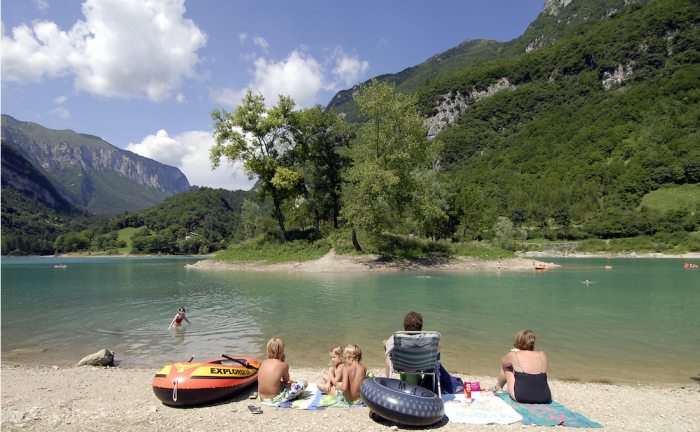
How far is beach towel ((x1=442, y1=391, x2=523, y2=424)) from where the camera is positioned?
16.6ft

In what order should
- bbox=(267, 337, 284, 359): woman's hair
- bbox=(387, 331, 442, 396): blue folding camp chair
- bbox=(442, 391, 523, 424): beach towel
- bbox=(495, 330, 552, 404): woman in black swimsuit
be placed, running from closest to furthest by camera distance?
bbox=(442, 391, 523, 424): beach towel
bbox=(387, 331, 442, 396): blue folding camp chair
bbox=(495, 330, 552, 404): woman in black swimsuit
bbox=(267, 337, 284, 359): woman's hair

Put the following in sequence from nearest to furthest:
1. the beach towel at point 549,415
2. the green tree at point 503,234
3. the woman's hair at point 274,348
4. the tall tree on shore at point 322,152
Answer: the beach towel at point 549,415 < the woman's hair at point 274,348 < the tall tree on shore at point 322,152 < the green tree at point 503,234

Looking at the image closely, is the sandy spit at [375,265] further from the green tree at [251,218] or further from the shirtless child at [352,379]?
the green tree at [251,218]

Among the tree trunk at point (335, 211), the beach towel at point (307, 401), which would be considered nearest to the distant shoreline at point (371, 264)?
the tree trunk at point (335, 211)

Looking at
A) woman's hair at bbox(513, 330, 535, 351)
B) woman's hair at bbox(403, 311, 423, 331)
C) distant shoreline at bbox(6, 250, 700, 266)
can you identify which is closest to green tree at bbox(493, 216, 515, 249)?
distant shoreline at bbox(6, 250, 700, 266)

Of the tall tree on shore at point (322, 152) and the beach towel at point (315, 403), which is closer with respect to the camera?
the beach towel at point (315, 403)

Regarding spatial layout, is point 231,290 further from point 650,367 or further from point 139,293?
point 650,367

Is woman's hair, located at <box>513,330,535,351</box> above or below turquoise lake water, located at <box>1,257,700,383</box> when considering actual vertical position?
above

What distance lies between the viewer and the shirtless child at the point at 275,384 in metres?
5.78

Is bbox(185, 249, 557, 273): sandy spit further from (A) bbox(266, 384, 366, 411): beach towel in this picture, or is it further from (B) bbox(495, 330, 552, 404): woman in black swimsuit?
(B) bbox(495, 330, 552, 404): woman in black swimsuit

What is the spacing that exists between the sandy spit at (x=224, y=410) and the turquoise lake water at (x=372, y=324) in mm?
1167

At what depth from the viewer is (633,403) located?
236 inches

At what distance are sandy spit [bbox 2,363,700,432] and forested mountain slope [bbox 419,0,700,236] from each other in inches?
2417

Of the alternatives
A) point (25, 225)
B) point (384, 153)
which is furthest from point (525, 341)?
point (25, 225)
